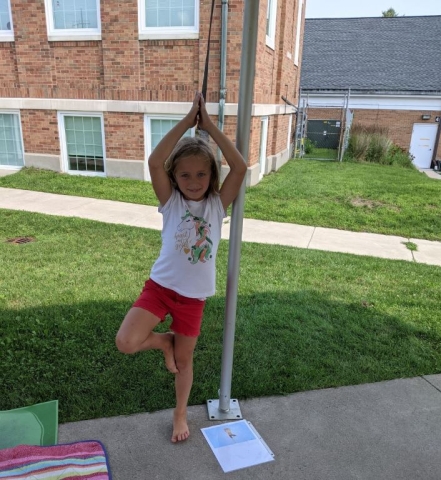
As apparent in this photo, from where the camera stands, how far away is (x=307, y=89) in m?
21.2

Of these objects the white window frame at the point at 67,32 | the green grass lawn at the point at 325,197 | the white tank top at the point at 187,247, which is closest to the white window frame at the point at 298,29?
the green grass lawn at the point at 325,197

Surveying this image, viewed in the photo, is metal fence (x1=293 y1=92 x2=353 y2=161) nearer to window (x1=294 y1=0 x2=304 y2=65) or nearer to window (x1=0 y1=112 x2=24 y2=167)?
window (x1=294 y1=0 x2=304 y2=65)

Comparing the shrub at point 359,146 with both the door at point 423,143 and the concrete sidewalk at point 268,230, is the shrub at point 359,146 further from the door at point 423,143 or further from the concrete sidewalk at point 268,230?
the concrete sidewalk at point 268,230

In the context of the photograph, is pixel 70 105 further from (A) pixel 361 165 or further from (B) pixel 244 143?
(A) pixel 361 165

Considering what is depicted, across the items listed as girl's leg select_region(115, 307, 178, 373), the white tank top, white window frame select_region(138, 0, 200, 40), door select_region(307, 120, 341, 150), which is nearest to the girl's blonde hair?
the white tank top

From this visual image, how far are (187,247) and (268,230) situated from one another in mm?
4734

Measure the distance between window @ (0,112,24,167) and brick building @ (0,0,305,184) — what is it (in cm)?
3

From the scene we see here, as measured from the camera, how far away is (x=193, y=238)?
2.15 m

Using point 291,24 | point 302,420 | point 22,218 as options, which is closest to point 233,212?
point 302,420

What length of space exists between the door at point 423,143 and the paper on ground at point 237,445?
21.4m

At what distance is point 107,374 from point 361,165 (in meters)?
13.8

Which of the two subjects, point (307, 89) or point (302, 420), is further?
point (307, 89)

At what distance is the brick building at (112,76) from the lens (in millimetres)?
8961

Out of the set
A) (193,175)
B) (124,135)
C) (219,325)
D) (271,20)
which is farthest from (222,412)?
(271,20)
